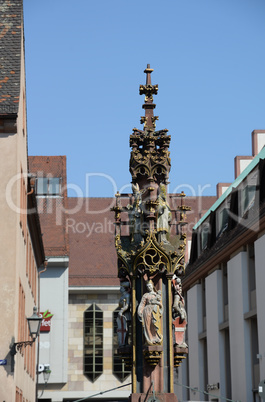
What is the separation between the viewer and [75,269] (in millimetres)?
59406

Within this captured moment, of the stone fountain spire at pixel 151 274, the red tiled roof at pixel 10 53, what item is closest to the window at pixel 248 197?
the red tiled roof at pixel 10 53

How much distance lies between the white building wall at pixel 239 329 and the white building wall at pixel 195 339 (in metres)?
7.22

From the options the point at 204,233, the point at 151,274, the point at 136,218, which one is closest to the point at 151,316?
the point at 151,274

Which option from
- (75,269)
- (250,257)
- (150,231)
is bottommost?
(150,231)

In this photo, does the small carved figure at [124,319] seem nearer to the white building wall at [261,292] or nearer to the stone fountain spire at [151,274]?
the stone fountain spire at [151,274]

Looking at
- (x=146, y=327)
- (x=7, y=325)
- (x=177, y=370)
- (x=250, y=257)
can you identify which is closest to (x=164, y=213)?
(x=146, y=327)

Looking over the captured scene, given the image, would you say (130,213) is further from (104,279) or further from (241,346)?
(104,279)

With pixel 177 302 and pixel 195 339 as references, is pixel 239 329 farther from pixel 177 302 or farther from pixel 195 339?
pixel 177 302

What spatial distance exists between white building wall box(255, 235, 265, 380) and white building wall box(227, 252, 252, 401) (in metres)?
2.22

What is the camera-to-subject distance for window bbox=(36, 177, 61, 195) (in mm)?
58375

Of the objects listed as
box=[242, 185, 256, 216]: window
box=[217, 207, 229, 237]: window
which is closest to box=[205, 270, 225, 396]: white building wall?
box=[217, 207, 229, 237]: window

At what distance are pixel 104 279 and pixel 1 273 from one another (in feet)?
114

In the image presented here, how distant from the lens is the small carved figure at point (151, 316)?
1772 centimetres

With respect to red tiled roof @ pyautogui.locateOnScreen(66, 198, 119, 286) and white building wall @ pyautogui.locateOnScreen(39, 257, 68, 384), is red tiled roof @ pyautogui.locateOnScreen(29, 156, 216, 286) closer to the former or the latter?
red tiled roof @ pyautogui.locateOnScreen(66, 198, 119, 286)
